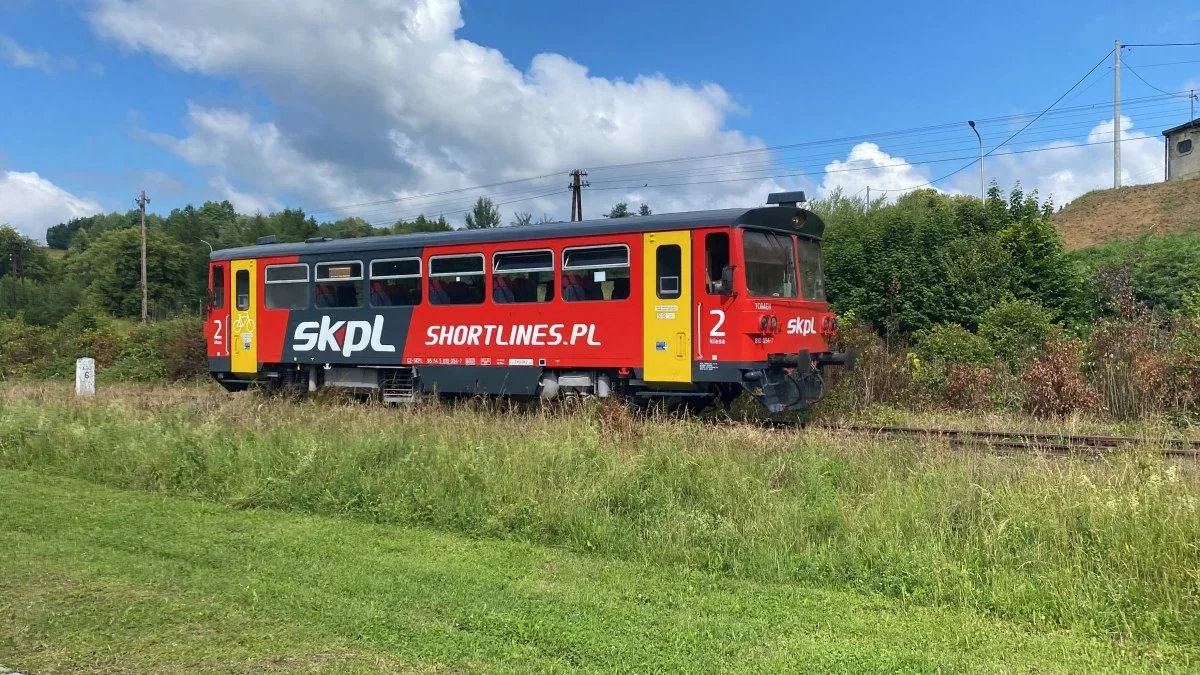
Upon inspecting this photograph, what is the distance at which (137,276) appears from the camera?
243ft

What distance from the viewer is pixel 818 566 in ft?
18.7

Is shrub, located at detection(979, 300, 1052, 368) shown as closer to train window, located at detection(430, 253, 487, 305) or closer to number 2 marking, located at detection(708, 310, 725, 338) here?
number 2 marking, located at detection(708, 310, 725, 338)

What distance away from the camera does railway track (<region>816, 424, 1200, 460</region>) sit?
8.27m

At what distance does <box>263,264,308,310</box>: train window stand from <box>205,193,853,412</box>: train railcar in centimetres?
3

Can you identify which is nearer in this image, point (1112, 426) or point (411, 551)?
point (411, 551)

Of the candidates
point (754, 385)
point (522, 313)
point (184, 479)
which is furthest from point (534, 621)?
point (522, 313)

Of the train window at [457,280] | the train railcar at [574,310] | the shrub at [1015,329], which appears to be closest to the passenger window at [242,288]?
the train railcar at [574,310]

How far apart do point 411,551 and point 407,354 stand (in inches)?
340

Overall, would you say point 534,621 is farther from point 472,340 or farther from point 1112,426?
point 1112,426

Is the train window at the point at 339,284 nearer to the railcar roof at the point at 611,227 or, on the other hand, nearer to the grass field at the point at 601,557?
the railcar roof at the point at 611,227

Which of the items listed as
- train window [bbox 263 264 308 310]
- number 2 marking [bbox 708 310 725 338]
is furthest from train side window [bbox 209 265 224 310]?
number 2 marking [bbox 708 310 725 338]

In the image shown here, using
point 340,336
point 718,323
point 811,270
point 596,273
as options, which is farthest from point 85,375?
point 811,270

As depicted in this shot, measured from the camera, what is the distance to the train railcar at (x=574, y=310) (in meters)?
11.8

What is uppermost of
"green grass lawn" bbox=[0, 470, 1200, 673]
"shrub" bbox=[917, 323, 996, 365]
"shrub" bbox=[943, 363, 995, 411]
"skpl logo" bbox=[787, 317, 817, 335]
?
"skpl logo" bbox=[787, 317, 817, 335]
